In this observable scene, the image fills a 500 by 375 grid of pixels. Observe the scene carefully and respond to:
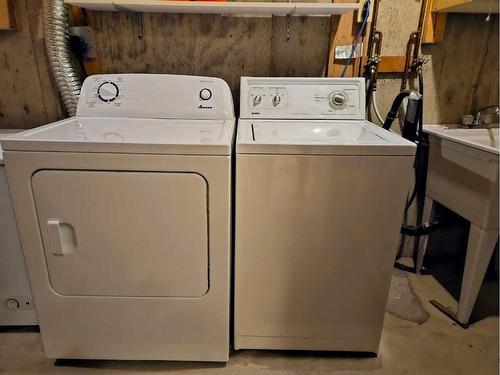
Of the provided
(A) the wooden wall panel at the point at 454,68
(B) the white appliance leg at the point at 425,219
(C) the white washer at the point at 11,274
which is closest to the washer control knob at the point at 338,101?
(A) the wooden wall panel at the point at 454,68

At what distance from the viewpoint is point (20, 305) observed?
1.50 m

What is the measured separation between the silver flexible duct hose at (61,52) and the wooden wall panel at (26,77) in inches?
4.2

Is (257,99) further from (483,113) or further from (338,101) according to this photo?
(483,113)

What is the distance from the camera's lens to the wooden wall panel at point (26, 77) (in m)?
1.68

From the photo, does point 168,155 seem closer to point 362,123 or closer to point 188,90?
point 188,90

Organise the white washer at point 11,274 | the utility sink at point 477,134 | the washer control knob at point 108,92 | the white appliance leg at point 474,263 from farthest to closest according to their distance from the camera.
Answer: the utility sink at point 477,134 → the washer control knob at point 108,92 → the white appliance leg at point 474,263 → the white washer at point 11,274

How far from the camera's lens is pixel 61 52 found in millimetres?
1637

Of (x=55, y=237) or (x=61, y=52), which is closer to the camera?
(x=55, y=237)

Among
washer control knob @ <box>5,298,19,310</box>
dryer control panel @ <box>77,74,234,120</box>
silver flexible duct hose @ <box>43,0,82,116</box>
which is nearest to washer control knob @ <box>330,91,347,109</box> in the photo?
dryer control panel @ <box>77,74,234,120</box>

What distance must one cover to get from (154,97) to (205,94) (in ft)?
0.77

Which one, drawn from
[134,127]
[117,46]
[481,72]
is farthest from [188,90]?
[481,72]

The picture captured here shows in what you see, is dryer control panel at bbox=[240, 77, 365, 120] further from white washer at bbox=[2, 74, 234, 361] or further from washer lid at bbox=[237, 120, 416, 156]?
white washer at bbox=[2, 74, 234, 361]

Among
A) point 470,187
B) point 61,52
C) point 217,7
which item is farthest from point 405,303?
point 61,52

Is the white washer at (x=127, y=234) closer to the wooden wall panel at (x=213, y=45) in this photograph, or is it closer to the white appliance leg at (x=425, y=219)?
the wooden wall panel at (x=213, y=45)
